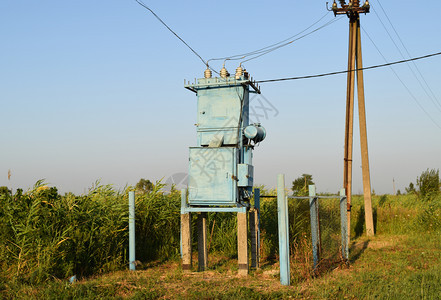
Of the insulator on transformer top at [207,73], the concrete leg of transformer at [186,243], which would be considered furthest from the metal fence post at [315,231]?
the insulator on transformer top at [207,73]

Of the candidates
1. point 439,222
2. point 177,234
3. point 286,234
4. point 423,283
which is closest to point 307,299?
point 286,234

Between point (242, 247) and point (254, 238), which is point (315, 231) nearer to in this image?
point (242, 247)

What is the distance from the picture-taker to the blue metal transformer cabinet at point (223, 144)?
372 inches

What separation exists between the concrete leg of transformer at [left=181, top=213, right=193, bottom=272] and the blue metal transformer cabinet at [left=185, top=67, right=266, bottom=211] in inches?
13.1

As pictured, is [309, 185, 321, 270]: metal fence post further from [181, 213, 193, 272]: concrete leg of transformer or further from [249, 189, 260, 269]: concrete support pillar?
[181, 213, 193, 272]: concrete leg of transformer

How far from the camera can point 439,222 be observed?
15.0m

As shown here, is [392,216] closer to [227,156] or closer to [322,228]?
[322,228]

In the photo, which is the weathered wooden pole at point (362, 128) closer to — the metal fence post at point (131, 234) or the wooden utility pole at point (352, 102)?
the wooden utility pole at point (352, 102)

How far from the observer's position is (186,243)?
991 cm

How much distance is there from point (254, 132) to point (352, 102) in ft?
20.2

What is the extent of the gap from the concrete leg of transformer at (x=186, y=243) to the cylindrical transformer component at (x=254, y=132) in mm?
2238

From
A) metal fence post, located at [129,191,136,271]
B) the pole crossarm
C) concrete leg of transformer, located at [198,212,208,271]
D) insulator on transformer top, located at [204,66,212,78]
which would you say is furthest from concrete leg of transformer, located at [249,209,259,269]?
the pole crossarm

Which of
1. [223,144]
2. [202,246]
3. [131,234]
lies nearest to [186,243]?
[202,246]

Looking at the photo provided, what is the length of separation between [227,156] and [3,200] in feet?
16.2
